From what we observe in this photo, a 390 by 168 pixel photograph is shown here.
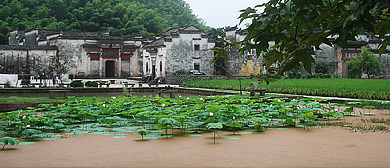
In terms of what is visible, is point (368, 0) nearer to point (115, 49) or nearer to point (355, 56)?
point (355, 56)

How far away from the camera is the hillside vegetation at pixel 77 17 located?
5644 cm

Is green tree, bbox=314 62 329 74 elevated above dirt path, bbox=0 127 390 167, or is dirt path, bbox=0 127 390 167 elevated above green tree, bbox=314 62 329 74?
green tree, bbox=314 62 329 74

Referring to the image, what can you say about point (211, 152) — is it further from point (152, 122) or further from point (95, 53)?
point (95, 53)

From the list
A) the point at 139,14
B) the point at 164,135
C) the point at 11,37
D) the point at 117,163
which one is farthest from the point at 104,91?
the point at 139,14

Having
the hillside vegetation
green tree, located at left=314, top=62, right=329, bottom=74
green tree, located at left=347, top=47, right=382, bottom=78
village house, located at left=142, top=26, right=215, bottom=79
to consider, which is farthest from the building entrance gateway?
green tree, located at left=347, top=47, right=382, bottom=78

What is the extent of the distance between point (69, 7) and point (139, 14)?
39.2ft

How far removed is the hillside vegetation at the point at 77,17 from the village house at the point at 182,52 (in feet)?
68.5

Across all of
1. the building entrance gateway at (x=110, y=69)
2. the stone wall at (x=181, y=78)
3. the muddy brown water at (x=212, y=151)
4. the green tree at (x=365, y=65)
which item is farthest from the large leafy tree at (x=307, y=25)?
the building entrance gateway at (x=110, y=69)

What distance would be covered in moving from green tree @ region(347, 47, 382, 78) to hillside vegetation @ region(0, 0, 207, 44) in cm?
3431

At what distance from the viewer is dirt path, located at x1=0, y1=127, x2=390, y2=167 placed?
179 inches

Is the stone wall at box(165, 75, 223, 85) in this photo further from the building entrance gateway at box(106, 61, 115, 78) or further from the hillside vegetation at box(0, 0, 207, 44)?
the hillside vegetation at box(0, 0, 207, 44)

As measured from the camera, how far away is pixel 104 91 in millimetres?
23203

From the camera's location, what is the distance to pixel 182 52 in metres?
36.1

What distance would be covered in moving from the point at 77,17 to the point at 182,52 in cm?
3216
